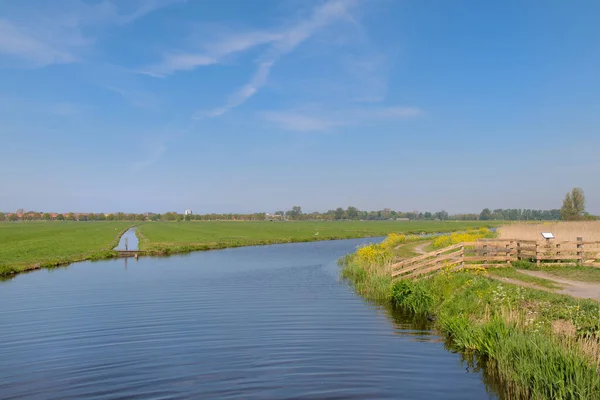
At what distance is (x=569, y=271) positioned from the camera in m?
26.2

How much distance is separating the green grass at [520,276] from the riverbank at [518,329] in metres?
1.93

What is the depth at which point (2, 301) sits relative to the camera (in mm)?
26188

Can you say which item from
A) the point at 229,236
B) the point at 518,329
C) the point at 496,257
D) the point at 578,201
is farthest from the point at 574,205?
the point at 518,329

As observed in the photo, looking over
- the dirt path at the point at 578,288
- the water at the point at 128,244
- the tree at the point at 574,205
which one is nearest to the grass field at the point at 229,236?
the water at the point at 128,244

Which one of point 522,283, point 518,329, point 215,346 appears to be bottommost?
point 215,346

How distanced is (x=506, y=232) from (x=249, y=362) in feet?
132

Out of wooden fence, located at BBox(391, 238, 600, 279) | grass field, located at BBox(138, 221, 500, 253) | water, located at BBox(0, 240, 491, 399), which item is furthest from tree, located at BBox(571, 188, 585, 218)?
water, located at BBox(0, 240, 491, 399)

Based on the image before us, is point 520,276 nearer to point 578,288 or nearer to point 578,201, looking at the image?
point 578,288

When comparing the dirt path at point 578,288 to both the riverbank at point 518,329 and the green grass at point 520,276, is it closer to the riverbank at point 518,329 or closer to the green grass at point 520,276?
the green grass at point 520,276

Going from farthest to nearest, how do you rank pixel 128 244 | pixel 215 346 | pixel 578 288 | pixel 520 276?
1. pixel 128 244
2. pixel 520 276
3. pixel 578 288
4. pixel 215 346

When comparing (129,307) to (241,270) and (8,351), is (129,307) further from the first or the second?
(241,270)

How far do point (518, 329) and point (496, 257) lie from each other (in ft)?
51.6

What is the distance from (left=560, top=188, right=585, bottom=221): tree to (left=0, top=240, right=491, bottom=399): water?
96.7m

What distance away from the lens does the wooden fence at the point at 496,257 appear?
26734 millimetres
